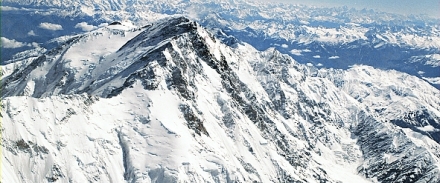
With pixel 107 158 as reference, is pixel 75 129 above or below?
above

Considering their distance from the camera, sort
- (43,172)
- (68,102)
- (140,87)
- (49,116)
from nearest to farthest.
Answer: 1. (43,172)
2. (49,116)
3. (68,102)
4. (140,87)

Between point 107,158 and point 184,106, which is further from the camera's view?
point 184,106

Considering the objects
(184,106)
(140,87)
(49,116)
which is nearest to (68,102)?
(49,116)

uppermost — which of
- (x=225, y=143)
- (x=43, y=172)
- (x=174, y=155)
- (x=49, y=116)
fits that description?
(x=49, y=116)

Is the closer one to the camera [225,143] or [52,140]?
[52,140]

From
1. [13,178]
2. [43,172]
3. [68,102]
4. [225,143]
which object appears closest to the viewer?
[13,178]

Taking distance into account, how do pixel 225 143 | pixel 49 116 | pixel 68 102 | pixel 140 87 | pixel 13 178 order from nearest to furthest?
1. pixel 13 178
2. pixel 49 116
3. pixel 68 102
4. pixel 140 87
5. pixel 225 143

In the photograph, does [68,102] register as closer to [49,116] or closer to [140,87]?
[49,116]

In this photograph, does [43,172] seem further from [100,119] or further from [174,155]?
[174,155]

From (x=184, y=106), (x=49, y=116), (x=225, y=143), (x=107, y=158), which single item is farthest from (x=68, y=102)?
(x=225, y=143)
